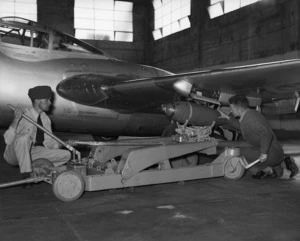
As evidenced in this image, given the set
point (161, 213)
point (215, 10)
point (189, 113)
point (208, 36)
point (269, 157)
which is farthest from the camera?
point (208, 36)

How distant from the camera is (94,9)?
25.5 meters

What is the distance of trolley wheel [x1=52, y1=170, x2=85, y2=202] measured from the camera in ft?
12.3

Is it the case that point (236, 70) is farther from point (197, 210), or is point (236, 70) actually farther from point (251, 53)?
point (251, 53)

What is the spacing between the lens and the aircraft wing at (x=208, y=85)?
4621 mm

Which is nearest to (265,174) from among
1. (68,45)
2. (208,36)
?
(68,45)

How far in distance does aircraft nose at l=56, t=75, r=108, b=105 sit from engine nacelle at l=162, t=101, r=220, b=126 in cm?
137

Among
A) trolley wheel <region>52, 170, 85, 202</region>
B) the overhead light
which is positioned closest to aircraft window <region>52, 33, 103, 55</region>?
trolley wheel <region>52, 170, 85, 202</region>

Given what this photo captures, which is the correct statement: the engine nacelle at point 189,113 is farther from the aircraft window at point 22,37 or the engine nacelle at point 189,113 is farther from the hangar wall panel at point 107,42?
the hangar wall panel at point 107,42

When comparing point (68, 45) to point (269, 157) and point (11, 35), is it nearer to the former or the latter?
point (11, 35)

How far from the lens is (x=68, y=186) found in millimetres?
3809

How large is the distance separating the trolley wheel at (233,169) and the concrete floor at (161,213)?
4.7 inches

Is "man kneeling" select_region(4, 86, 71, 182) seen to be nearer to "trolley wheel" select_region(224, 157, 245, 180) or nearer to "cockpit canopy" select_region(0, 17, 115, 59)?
"cockpit canopy" select_region(0, 17, 115, 59)

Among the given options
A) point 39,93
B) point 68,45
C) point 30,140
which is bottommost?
point 30,140

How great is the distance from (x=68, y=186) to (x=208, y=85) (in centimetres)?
235
